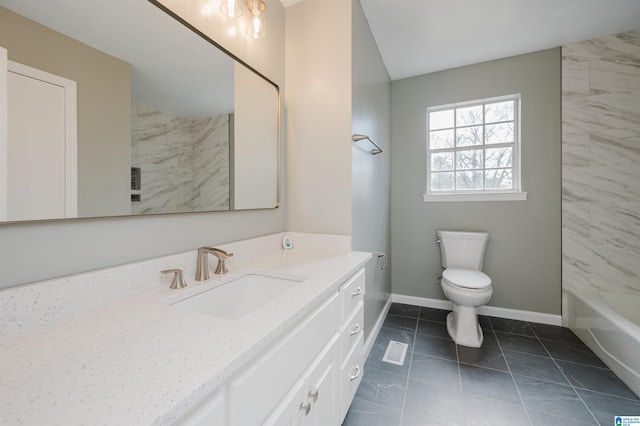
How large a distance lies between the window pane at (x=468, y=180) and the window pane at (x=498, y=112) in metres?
0.53

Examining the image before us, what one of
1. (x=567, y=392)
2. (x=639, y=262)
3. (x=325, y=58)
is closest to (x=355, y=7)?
(x=325, y=58)

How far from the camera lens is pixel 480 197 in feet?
8.09

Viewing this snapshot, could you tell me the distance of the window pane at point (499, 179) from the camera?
246 centimetres

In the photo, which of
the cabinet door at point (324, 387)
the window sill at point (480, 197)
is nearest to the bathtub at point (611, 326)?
the window sill at point (480, 197)

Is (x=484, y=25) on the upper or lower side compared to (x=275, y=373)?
upper

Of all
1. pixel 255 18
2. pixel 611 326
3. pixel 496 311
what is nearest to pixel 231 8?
pixel 255 18

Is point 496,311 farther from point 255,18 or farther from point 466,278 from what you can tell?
point 255,18

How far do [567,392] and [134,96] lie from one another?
263 cm

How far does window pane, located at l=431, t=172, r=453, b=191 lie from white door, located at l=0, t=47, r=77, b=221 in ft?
9.11

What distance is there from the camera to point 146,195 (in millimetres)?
940

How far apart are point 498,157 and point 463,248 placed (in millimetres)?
969

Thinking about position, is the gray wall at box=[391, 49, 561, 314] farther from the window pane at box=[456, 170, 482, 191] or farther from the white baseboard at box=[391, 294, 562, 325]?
the window pane at box=[456, 170, 482, 191]

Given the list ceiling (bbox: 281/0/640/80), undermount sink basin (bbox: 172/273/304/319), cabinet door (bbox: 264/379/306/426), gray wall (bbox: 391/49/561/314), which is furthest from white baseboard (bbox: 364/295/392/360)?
ceiling (bbox: 281/0/640/80)

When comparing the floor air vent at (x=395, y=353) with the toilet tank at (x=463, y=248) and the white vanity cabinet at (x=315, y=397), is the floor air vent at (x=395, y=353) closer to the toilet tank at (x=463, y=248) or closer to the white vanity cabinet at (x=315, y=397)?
the white vanity cabinet at (x=315, y=397)
